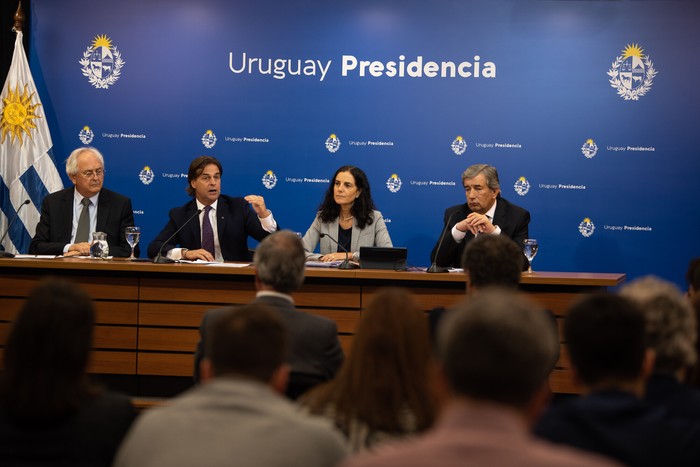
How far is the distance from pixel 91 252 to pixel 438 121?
9.75 feet

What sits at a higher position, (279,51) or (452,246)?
(279,51)

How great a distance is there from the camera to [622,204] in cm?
671

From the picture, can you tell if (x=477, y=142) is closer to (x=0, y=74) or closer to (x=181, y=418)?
(x=0, y=74)

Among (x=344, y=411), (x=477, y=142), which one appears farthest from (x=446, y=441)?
(x=477, y=142)

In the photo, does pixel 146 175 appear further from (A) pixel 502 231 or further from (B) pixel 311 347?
(B) pixel 311 347

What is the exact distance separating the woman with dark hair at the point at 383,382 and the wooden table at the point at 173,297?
2608 mm

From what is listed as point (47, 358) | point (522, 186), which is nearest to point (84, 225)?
point (522, 186)

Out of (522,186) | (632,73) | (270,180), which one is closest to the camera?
(632,73)

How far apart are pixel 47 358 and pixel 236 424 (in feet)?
2.12

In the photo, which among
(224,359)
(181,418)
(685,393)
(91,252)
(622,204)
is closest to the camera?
(181,418)

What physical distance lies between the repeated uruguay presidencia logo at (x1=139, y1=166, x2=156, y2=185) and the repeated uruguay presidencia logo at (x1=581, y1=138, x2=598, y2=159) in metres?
3.47

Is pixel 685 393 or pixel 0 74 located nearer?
pixel 685 393

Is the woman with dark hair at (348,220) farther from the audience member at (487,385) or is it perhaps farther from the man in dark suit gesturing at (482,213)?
the audience member at (487,385)

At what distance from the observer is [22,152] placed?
6898mm
